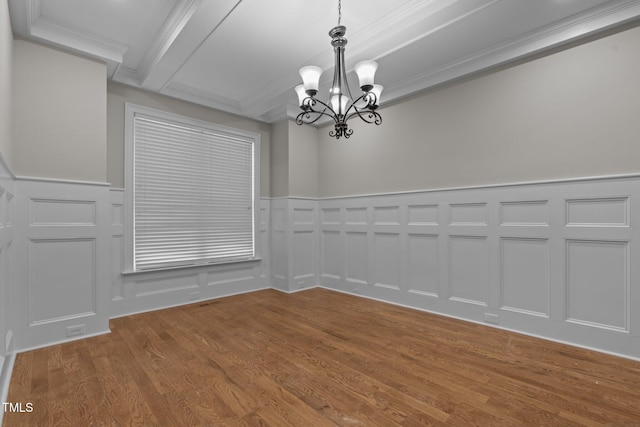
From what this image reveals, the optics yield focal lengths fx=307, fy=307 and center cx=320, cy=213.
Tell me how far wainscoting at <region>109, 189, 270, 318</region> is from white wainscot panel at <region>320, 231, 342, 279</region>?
0.96 metres

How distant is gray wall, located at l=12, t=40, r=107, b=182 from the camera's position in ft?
9.09

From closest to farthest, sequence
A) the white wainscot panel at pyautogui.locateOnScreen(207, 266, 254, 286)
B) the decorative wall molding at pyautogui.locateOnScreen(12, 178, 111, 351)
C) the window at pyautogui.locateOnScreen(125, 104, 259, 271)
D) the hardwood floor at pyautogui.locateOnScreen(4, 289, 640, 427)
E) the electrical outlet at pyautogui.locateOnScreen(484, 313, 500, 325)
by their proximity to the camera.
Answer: the hardwood floor at pyautogui.locateOnScreen(4, 289, 640, 427) < the decorative wall molding at pyautogui.locateOnScreen(12, 178, 111, 351) < the electrical outlet at pyautogui.locateOnScreen(484, 313, 500, 325) < the window at pyautogui.locateOnScreen(125, 104, 259, 271) < the white wainscot panel at pyautogui.locateOnScreen(207, 266, 254, 286)

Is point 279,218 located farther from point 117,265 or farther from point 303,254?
point 117,265

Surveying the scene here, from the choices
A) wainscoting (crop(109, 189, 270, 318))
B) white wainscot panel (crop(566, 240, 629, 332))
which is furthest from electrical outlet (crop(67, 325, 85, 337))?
white wainscot panel (crop(566, 240, 629, 332))

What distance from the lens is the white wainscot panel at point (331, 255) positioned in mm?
4984

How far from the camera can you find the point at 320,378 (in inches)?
88.7

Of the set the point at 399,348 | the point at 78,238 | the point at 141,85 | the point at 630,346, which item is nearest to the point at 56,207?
the point at 78,238

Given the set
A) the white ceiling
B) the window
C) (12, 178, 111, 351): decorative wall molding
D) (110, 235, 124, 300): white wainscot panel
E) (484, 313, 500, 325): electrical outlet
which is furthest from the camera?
the window

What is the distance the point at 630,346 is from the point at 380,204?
280 cm

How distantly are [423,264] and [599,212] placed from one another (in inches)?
70.3

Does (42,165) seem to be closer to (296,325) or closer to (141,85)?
(141,85)

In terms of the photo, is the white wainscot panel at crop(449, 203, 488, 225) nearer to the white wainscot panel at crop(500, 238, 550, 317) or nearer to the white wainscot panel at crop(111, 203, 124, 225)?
the white wainscot panel at crop(500, 238, 550, 317)

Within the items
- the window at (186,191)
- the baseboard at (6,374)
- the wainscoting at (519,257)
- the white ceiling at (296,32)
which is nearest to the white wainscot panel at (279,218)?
the window at (186,191)

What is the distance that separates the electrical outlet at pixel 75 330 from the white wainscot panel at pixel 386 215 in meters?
3.60
